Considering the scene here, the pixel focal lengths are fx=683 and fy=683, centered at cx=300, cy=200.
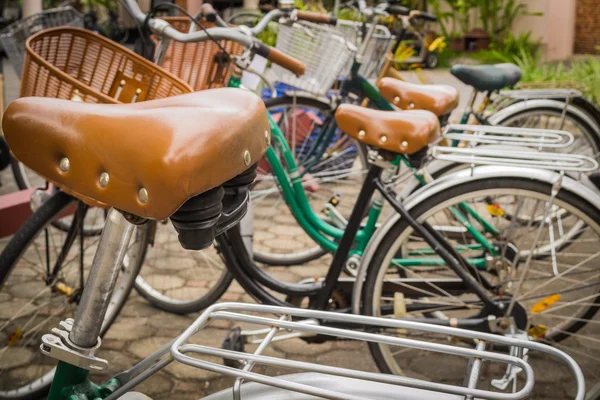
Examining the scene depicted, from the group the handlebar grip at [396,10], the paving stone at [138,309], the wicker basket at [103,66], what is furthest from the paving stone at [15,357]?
the handlebar grip at [396,10]

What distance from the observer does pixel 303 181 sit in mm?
3932

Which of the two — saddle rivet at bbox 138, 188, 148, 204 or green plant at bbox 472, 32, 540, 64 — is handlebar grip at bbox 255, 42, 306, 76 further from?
green plant at bbox 472, 32, 540, 64

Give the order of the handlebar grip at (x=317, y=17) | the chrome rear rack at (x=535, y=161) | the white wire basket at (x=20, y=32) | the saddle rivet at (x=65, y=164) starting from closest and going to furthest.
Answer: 1. the saddle rivet at (x=65, y=164)
2. the chrome rear rack at (x=535, y=161)
3. the handlebar grip at (x=317, y=17)
4. the white wire basket at (x=20, y=32)

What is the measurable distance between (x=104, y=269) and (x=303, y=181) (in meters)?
2.64

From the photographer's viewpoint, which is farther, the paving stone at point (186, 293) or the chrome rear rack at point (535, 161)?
the paving stone at point (186, 293)

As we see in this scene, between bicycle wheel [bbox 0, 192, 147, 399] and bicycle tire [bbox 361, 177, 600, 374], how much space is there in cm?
93

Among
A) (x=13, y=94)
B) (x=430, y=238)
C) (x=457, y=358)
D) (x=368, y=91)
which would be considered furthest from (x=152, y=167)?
(x=13, y=94)

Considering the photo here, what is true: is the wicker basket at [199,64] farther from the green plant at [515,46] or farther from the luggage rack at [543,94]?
the green plant at [515,46]

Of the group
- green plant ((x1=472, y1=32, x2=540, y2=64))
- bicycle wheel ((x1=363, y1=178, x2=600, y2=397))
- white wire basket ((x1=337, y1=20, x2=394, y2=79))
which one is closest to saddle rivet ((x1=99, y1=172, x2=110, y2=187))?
bicycle wheel ((x1=363, y1=178, x2=600, y2=397))

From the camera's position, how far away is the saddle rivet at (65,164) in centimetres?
116

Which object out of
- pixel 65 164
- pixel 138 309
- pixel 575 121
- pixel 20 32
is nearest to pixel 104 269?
pixel 65 164

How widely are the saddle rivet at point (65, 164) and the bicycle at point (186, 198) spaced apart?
0.04 ft

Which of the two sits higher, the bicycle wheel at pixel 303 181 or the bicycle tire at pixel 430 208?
the bicycle tire at pixel 430 208

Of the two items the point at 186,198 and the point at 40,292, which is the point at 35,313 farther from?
the point at 186,198
